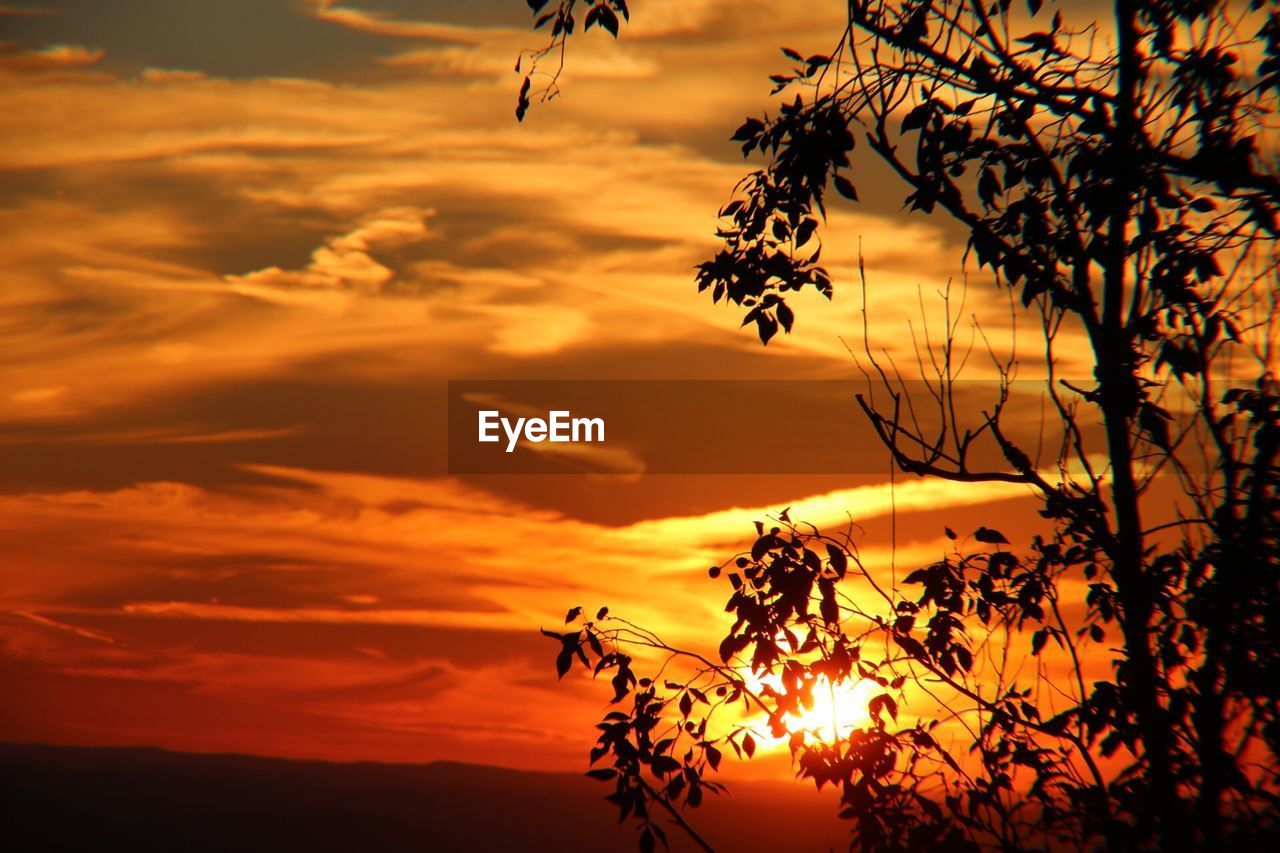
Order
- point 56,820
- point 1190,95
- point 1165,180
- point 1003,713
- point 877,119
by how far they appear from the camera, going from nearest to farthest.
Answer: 1. point 1165,180
2. point 1190,95
3. point 877,119
4. point 1003,713
5. point 56,820

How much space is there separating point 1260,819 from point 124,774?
275ft

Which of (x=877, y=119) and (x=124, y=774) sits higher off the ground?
(x=877, y=119)

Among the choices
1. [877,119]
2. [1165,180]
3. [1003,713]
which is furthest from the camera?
[1003,713]

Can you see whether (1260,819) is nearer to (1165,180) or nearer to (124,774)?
(1165,180)

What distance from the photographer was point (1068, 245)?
6.12 metres

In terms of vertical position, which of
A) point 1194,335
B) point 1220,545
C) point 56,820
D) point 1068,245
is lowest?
point 56,820

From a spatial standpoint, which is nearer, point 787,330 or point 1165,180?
point 1165,180

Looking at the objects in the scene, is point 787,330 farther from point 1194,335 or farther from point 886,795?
point 886,795

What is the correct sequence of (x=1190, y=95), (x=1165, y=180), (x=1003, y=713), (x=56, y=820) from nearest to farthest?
(x=1165, y=180) < (x=1190, y=95) < (x=1003, y=713) < (x=56, y=820)

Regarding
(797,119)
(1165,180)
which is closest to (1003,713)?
(1165,180)

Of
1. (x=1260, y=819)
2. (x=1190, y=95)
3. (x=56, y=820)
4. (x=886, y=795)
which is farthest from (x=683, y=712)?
(x=56, y=820)

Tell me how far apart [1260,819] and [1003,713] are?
1.50m

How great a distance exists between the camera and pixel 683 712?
6902 mm

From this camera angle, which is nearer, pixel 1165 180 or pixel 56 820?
pixel 1165 180
